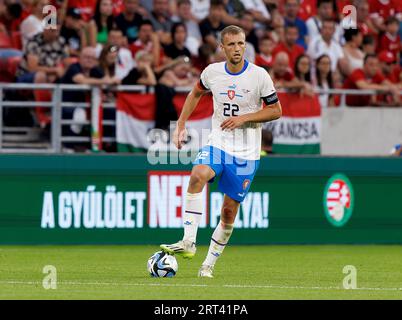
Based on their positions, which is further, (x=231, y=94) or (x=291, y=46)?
(x=291, y=46)

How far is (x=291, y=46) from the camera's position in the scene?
22.3 meters

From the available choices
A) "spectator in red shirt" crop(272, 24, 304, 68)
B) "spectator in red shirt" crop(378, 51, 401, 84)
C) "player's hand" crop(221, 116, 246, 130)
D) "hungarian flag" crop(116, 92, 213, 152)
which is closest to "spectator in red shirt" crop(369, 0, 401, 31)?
"spectator in red shirt" crop(378, 51, 401, 84)

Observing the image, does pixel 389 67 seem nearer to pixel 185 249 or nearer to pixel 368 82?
pixel 368 82

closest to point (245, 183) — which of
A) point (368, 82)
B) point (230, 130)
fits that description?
point (230, 130)

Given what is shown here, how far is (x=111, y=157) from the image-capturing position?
61.2 feet

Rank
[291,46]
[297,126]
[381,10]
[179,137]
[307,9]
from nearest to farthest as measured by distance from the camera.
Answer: [179,137] < [297,126] < [291,46] < [307,9] < [381,10]

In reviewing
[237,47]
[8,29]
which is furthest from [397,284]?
[8,29]

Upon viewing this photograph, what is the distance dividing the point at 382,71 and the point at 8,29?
7047 millimetres

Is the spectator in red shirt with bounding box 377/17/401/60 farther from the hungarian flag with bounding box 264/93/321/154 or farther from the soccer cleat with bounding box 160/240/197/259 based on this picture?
the soccer cleat with bounding box 160/240/197/259

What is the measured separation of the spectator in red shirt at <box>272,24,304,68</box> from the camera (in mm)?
22109

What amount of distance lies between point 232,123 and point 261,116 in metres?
0.38

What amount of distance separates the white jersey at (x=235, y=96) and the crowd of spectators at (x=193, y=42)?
617 centimetres

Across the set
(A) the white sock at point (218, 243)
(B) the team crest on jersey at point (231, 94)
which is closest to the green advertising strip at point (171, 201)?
(A) the white sock at point (218, 243)

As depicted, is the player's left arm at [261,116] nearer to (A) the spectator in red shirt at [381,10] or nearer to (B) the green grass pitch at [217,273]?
(B) the green grass pitch at [217,273]
